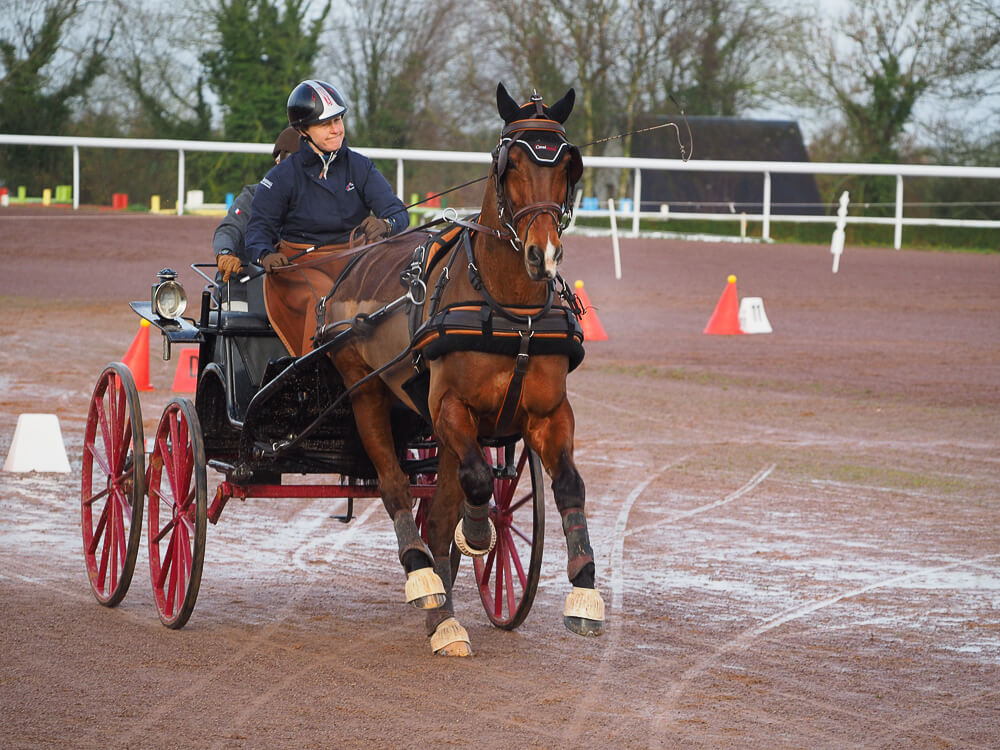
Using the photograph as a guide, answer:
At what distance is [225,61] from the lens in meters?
32.6

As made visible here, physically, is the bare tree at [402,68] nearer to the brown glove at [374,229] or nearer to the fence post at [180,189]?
the fence post at [180,189]

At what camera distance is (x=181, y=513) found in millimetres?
5676

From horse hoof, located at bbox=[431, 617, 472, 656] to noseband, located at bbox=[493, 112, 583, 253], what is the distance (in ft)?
4.47

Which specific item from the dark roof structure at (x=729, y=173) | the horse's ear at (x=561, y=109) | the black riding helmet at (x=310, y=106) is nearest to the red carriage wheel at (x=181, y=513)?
the black riding helmet at (x=310, y=106)

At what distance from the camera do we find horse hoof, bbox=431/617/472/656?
5156 millimetres

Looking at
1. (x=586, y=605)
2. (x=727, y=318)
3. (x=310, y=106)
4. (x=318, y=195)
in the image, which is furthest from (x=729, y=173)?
(x=586, y=605)

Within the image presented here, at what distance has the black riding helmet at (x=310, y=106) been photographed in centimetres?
589

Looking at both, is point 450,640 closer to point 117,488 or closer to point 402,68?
point 117,488

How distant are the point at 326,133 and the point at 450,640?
208 cm

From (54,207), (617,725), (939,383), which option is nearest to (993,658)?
(617,725)

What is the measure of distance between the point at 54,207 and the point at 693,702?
881 inches

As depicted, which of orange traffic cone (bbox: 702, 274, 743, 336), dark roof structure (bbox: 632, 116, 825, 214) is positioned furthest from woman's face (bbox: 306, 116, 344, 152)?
dark roof structure (bbox: 632, 116, 825, 214)

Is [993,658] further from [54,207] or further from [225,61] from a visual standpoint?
[225,61]

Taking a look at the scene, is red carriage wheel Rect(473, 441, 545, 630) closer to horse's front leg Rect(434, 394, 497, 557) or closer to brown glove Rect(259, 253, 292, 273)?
horse's front leg Rect(434, 394, 497, 557)
